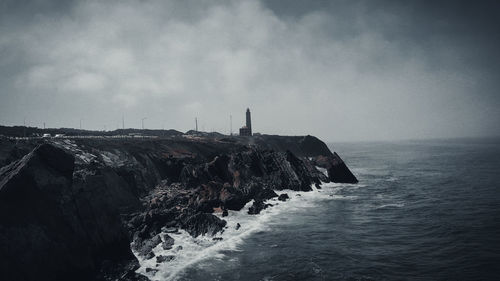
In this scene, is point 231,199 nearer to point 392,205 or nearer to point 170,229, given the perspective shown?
point 170,229

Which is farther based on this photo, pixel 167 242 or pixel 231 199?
pixel 231 199


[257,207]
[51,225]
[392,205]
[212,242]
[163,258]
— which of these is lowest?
[212,242]

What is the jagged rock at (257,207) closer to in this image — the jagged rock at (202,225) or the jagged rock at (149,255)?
the jagged rock at (202,225)

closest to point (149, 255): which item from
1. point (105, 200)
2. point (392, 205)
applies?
point (105, 200)

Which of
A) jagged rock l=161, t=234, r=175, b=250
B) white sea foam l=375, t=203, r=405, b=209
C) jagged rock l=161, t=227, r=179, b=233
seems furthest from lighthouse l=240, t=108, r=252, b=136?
jagged rock l=161, t=234, r=175, b=250

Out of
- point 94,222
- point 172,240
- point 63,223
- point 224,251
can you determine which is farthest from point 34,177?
point 224,251

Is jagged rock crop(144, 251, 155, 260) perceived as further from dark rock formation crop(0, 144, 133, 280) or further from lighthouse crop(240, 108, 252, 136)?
lighthouse crop(240, 108, 252, 136)

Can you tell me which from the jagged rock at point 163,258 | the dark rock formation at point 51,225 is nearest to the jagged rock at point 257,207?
the jagged rock at point 163,258
